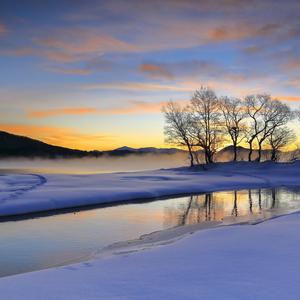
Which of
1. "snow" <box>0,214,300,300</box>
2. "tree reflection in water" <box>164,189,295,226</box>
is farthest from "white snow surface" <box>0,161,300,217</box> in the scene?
"snow" <box>0,214,300,300</box>

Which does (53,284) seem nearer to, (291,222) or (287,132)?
(291,222)

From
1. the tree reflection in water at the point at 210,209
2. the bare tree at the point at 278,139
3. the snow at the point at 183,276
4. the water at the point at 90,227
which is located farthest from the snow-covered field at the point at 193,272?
the bare tree at the point at 278,139

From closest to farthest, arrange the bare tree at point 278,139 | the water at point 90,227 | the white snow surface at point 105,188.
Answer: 1. the water at point 90,227
2. the white snow surface at point 105,188
3. the bare tree at point 278,139

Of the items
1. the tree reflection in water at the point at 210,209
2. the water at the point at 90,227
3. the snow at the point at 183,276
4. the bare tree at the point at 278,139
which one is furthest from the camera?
the bare tree at the point at 278,139

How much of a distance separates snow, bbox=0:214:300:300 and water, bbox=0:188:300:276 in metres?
2.31

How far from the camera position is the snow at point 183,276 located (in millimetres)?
6133

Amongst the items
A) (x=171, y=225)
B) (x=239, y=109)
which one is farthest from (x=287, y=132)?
(x=171, y=225)

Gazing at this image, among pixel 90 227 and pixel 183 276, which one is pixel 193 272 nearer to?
pixel 183 276

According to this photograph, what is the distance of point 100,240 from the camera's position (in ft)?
42.3

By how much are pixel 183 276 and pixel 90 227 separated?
8.69 meters

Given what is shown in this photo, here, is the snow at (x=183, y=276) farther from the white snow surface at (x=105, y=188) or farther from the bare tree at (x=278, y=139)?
the bare tree at (x=278, y=139)

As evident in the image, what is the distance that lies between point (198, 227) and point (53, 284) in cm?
911

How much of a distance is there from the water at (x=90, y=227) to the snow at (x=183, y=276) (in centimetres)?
231

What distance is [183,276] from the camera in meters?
7.11
